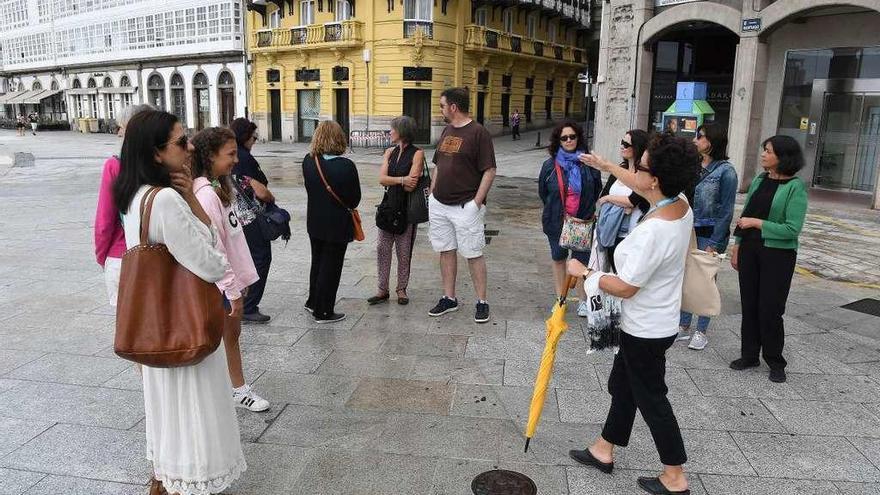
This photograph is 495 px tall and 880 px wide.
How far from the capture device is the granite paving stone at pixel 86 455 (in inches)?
125

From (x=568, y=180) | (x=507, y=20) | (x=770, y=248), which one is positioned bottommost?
(x=770, y=248)

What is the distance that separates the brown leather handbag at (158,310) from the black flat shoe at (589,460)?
1993 millimetres

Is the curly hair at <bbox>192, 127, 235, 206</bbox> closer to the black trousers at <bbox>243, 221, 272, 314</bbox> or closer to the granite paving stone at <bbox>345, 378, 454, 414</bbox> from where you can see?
the black trousers at <bbox>243, 221, 272, 314</bbox>

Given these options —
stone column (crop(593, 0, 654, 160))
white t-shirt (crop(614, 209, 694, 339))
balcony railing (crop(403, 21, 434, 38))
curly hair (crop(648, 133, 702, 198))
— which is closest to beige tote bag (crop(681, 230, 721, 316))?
white t-shirt (crop(614, 209, 694, 339))

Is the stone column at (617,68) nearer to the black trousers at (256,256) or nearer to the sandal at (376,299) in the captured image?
the sandal at (376,299)

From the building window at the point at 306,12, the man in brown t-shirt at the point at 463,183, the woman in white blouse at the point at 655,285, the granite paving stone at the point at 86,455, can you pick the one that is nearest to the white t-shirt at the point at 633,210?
the man in brown t-shirt at the point at 463,183

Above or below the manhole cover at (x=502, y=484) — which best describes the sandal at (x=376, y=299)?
above

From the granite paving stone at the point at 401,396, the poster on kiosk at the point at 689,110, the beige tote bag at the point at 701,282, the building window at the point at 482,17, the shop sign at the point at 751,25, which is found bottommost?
the granite paving stone at the point at 401,396

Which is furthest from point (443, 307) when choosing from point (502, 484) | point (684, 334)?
point (502, 484)

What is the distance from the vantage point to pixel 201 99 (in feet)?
133

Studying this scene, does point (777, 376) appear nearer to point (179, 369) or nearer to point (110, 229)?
point (179, 369)

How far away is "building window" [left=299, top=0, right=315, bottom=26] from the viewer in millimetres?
33678

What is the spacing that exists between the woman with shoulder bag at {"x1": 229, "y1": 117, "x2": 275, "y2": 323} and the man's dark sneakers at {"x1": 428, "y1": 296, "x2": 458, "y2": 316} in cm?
151

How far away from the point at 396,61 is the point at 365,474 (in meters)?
29.3
